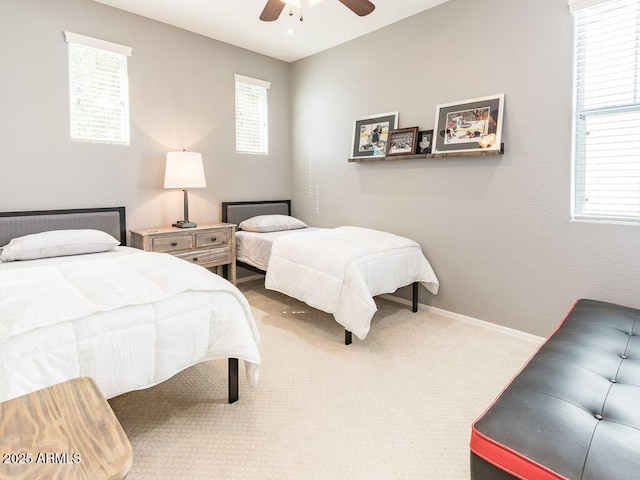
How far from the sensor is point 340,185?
4309 mm

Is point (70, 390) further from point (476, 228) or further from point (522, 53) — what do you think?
point (522, 53)

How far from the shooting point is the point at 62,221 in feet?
10.2

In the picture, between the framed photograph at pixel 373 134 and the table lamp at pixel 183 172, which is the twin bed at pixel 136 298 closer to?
the table lamp at pixel 183 172

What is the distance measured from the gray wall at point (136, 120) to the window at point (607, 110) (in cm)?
323

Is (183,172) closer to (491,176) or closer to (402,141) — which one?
(402,141)

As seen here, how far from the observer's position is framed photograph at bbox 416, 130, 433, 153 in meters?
3.37

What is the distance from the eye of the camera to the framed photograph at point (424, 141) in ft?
11.1

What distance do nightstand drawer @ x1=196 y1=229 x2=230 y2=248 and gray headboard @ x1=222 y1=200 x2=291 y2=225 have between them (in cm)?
47

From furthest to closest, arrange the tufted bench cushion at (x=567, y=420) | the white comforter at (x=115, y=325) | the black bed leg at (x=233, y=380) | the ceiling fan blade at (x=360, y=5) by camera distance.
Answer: the ceiling fan blade at (x=360, y=5) → the black bed leg at (x=233, y=380) → the white comforter at (x=115, y=325) → the tufted bench cushion at (x=567, y=420)

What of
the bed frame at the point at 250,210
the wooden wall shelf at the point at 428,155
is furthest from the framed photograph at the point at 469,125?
the bed frame at the point at 250,210

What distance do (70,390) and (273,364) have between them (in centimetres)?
169

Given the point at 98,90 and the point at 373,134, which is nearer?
the point at 98,90

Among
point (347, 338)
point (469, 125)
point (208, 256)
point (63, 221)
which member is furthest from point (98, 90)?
point (469, 125)

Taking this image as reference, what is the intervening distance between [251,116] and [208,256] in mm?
1870
